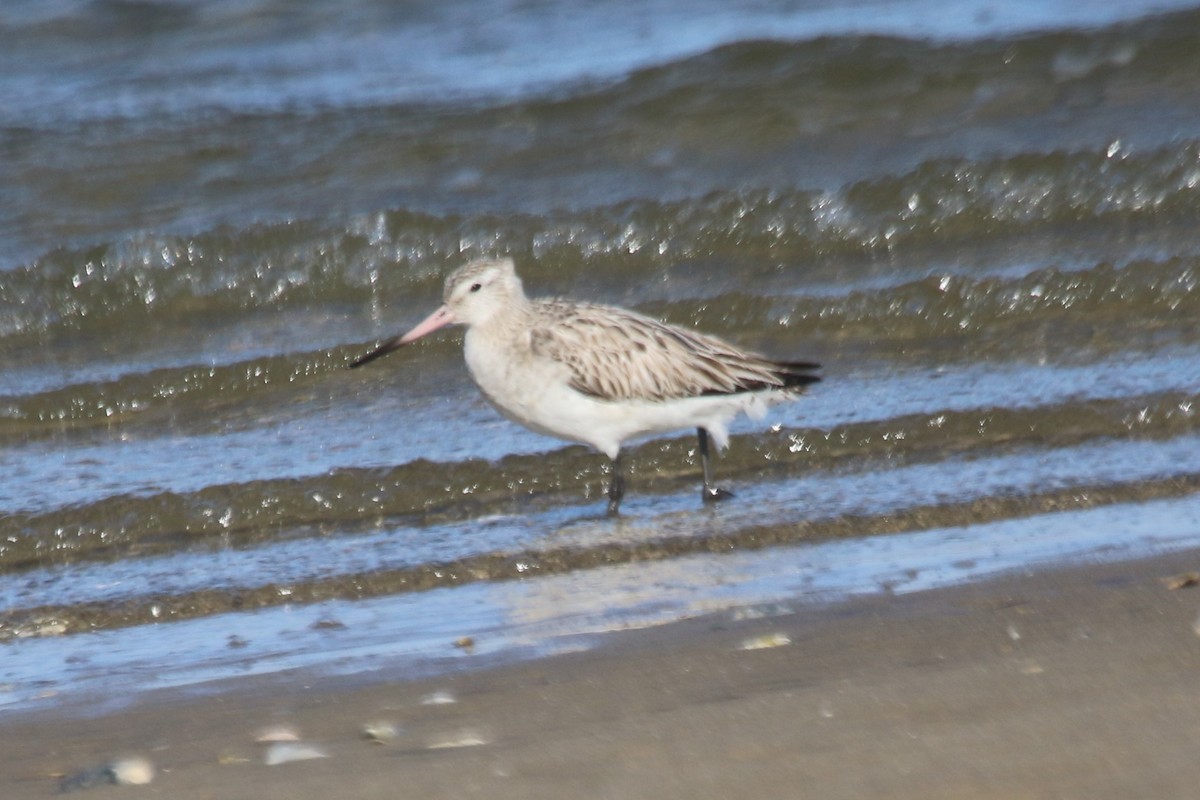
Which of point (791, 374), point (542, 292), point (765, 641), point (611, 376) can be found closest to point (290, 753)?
point (765, 641)

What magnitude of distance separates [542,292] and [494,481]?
11.0ft

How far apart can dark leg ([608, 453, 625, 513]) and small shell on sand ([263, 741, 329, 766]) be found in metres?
2.87

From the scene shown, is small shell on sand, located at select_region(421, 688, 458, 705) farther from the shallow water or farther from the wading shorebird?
the wading shorebird

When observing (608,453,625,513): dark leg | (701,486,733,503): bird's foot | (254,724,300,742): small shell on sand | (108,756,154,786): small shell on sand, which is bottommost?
(701,486,733,503): bird's foot

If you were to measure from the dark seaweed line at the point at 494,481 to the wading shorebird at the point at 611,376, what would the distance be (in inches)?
12.4

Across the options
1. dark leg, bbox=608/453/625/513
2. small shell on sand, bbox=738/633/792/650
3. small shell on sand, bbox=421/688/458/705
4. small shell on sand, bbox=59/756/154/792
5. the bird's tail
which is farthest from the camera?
the bird's tail

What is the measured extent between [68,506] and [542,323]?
1.94 meters

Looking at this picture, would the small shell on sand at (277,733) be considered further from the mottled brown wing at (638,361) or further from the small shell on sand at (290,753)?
the mottled brown wing at (638,361)

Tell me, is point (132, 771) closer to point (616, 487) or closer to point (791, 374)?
point (616, 487)

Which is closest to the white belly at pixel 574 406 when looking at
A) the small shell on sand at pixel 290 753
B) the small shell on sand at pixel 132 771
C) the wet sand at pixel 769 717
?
the wet sand at pixel 769 717

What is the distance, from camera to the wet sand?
331 centimetres

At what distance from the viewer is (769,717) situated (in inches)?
144

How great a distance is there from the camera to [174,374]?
8664 millimetres

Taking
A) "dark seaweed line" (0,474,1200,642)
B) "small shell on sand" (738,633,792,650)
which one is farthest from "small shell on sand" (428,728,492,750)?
"dark seaweed line" (0,474,1200,642)
